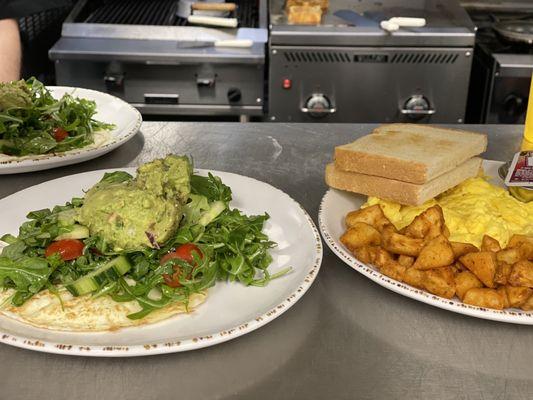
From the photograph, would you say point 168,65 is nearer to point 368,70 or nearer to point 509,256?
point 368,70

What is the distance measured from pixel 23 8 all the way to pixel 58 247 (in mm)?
2457

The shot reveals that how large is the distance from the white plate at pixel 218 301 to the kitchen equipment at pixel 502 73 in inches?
77.3

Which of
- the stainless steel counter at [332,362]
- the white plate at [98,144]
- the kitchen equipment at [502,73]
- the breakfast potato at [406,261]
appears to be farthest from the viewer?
the kitchen equipment at [502,73]

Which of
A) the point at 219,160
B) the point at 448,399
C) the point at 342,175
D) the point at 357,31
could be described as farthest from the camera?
the point at 357,31

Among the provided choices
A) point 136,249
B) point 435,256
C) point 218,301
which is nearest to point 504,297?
point 435,256

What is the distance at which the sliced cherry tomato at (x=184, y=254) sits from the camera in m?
1.28

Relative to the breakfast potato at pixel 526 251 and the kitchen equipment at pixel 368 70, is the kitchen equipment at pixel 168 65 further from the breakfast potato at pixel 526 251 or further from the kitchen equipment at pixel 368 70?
the breakfast potato at pixel 526 251

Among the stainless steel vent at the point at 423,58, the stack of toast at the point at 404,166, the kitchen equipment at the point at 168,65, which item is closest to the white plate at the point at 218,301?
the stack of toast at the point at 404,166

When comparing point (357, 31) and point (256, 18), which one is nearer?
point (357, 31)

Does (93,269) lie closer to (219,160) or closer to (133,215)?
(133,215)

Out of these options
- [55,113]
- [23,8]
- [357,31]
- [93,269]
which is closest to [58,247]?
[93,269]

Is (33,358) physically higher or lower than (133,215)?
lower

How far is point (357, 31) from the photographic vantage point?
3.24 meters

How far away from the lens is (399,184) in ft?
4.85
